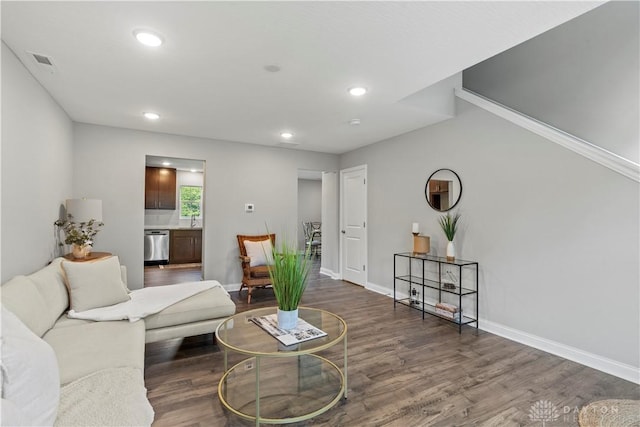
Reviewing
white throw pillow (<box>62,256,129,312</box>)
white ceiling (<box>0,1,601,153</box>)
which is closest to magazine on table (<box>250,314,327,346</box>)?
white throw pillow (<box>62,256,129,312</box>)

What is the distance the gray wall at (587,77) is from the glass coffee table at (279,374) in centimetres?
342

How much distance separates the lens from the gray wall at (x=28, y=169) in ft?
7.39

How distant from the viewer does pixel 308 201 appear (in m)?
9.83

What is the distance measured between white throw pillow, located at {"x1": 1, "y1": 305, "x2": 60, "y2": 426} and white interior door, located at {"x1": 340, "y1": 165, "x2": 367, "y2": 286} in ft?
15.2

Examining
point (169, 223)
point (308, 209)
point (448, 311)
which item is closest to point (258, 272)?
point (448, 311)

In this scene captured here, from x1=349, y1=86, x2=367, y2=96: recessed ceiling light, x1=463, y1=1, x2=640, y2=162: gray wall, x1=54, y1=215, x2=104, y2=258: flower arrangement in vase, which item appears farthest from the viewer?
x1=54, y1=215, x2=104, y2=258: flower arrangement in vase

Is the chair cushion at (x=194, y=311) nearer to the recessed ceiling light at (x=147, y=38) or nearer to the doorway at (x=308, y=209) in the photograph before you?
the recessed ceiling light at (x=147, y=38)

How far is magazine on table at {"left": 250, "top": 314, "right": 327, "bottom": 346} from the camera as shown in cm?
204

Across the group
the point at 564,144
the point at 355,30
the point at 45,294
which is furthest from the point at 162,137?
the point at 564,144

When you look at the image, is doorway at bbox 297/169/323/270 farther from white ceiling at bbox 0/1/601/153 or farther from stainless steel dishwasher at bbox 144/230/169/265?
white ceiling at bbox 0/1/601/153

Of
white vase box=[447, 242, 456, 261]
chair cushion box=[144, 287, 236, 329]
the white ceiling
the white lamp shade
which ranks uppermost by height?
the white ceiling

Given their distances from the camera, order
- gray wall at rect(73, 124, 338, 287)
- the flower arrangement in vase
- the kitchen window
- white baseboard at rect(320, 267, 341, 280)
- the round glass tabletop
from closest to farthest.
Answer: the round glass tabletop < the flower arrangement in vase < gray wall at rect(73, 124, 338, 287) < white baseboard at rect(320, 267, 341, 280) < the kitchen window

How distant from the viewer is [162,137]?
184 inches

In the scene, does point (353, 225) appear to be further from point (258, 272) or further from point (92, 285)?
point (92, 285)
